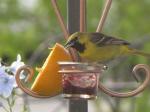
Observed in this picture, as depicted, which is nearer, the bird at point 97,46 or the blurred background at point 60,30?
the bird at point 97,46

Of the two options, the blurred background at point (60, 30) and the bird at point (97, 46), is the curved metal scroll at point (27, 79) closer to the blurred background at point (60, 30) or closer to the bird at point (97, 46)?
the bird at point (97, 46)

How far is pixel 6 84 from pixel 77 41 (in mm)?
300

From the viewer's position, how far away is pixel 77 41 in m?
2.35

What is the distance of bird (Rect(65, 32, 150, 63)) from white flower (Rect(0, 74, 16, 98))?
0.24m

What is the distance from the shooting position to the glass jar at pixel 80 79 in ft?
7.34

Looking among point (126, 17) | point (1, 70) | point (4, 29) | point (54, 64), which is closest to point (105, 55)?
point (54, 64)

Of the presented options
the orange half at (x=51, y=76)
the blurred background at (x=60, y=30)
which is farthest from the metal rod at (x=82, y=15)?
the blurred background at (x=60, y=30)

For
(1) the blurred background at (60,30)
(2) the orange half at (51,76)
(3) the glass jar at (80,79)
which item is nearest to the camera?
(3) the glass jar at (80,79)

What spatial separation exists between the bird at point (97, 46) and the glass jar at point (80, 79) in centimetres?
13

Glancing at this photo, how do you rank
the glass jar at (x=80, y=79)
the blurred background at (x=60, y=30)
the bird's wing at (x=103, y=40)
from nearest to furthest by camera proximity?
the glass jar at (x=80, y=79), the bird's wing at (x=103, y=40), the blurred background at (x=60, y=30)

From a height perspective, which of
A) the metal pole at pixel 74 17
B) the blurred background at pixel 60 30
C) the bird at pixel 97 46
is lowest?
the blurred background at pixel 60 30

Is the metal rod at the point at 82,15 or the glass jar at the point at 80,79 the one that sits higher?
the metal rod at the point at 82,15

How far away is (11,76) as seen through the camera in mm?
2432

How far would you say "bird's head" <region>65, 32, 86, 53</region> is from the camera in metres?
2.33
